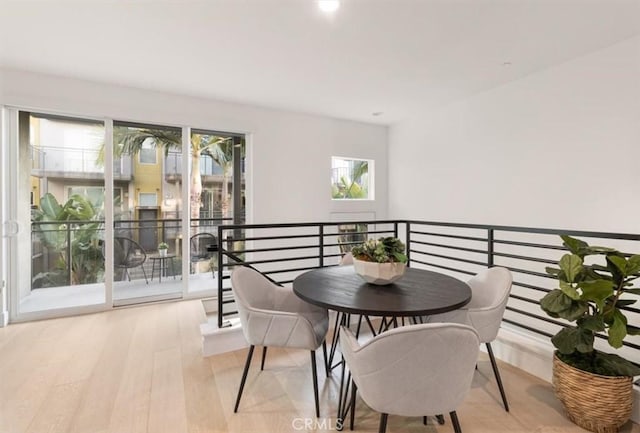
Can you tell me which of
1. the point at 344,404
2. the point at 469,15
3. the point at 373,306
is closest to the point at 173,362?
the point at 344,404

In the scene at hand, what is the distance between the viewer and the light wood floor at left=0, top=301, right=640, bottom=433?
173 cm

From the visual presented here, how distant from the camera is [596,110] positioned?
272 centimetres

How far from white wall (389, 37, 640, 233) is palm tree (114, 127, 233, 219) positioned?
2860 millimetres

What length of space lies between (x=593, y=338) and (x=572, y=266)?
40 cm

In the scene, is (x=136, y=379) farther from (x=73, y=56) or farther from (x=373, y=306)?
(x=73, y=56)

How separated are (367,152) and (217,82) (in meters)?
2.61

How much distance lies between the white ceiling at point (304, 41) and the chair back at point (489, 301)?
182 cm

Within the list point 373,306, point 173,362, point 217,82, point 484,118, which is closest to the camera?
point 373,306

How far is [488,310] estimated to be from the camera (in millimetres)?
1801

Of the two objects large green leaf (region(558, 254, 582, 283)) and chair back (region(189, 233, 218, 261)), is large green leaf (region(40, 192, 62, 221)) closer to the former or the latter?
chair back (region(189, 233, 218, 261))

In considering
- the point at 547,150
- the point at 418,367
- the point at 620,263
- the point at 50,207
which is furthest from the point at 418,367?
the point at 50,207

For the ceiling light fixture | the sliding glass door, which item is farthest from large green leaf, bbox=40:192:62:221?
the ceiling light fixture

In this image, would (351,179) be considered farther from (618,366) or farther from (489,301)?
(618,366)

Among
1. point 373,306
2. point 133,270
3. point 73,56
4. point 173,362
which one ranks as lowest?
point 173,362
